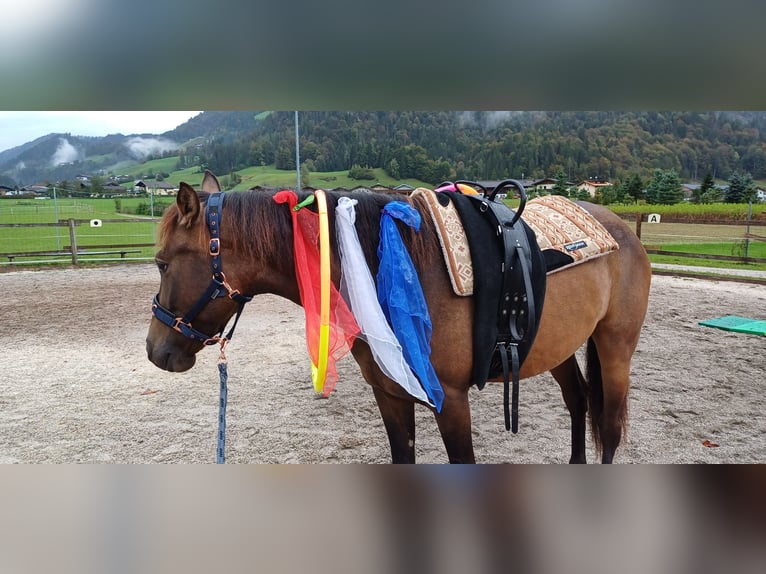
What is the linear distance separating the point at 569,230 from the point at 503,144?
32.3ft

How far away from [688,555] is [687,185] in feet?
42.7

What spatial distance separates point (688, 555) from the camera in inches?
24.3

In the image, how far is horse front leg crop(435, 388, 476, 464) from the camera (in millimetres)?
1702

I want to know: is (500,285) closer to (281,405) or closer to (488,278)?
(488,278)

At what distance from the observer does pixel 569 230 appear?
2139 mm

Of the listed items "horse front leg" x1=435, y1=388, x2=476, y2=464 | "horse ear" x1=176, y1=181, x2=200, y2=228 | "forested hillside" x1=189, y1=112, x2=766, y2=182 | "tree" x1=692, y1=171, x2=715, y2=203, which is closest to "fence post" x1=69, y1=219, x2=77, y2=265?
"forested hillside" x1=189, y1=112, x2=766, y2=182

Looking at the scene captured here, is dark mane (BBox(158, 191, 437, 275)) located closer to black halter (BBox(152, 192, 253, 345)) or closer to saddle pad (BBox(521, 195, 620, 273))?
black halter (BBox(152, 192, 253, 345))

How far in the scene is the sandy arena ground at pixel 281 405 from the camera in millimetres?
3232

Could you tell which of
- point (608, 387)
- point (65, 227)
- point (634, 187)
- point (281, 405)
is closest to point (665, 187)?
point (634, 187)
